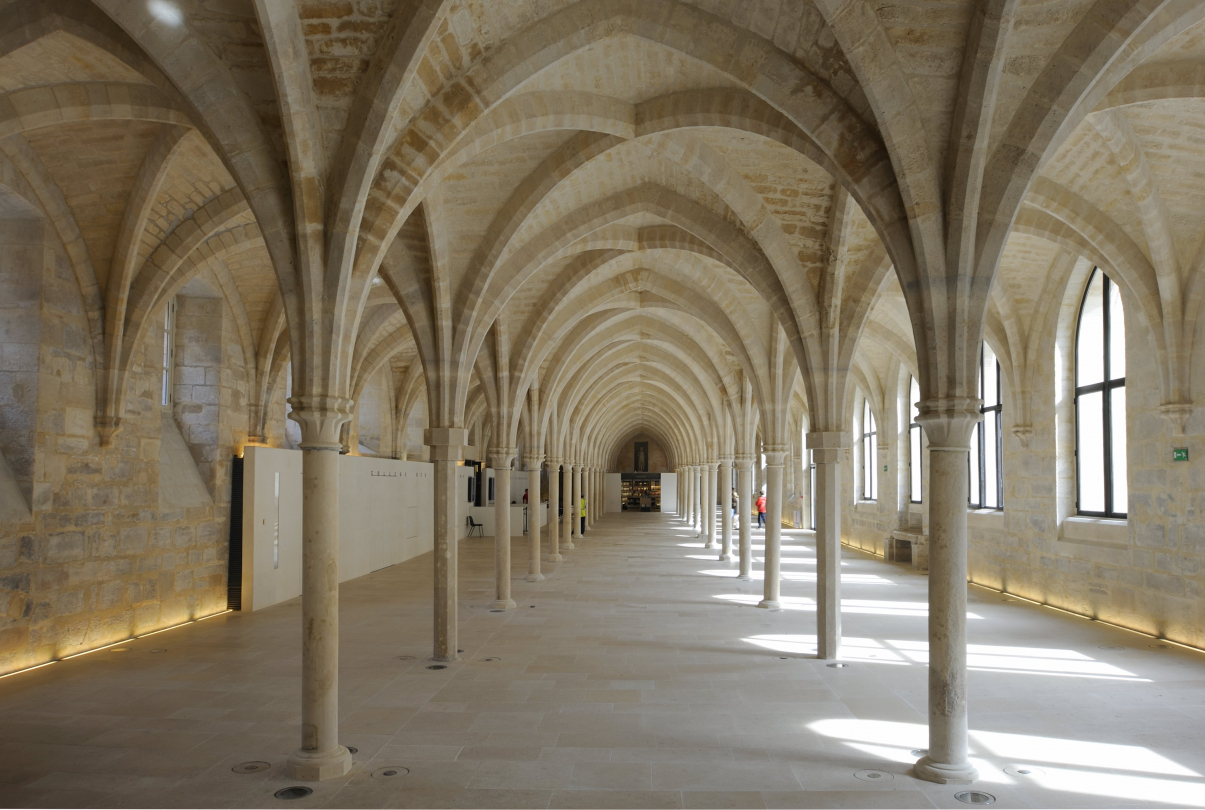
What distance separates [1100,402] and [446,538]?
9019 millimetres

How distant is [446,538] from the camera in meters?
8.43

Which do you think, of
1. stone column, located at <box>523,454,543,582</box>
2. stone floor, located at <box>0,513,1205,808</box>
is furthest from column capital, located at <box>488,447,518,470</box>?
stone column, located at <box>523,454,543,582</box>

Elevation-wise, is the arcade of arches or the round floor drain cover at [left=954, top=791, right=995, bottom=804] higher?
the arcade of arches

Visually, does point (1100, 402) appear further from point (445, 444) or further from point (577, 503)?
point (577, 503)

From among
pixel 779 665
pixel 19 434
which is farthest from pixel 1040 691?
pixel 19 434

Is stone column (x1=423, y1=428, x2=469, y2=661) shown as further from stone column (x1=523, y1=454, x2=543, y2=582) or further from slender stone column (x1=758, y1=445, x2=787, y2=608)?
stone column (x1=523, y1=454, x2=543, y2=582)

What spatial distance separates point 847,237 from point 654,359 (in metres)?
14.3

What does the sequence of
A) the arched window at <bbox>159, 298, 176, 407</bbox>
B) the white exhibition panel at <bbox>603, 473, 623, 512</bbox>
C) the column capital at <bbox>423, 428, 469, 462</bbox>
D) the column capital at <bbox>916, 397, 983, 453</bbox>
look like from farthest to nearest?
the white exhibition panel at <bbox>603, 473, 623, 512</bbox> < the arched window at <bbox>159, 298, 176, 407</bbox> < the column capital at <bbox>423, 428, 469, 462</bbox> < the column capital at <bbox>916, 397, 983, 453</bbox>

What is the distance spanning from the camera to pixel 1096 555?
1099cm

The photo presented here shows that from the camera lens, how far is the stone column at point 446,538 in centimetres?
824

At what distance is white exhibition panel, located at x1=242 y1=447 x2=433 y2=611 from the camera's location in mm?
11758

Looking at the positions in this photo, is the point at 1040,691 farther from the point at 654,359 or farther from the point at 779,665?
the point at 654,359

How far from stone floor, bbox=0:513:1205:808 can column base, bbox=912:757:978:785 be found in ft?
0.31

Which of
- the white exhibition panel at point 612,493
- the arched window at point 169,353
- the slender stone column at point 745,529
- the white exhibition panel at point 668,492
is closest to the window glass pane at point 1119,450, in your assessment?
the slender stone column at point 745,529
